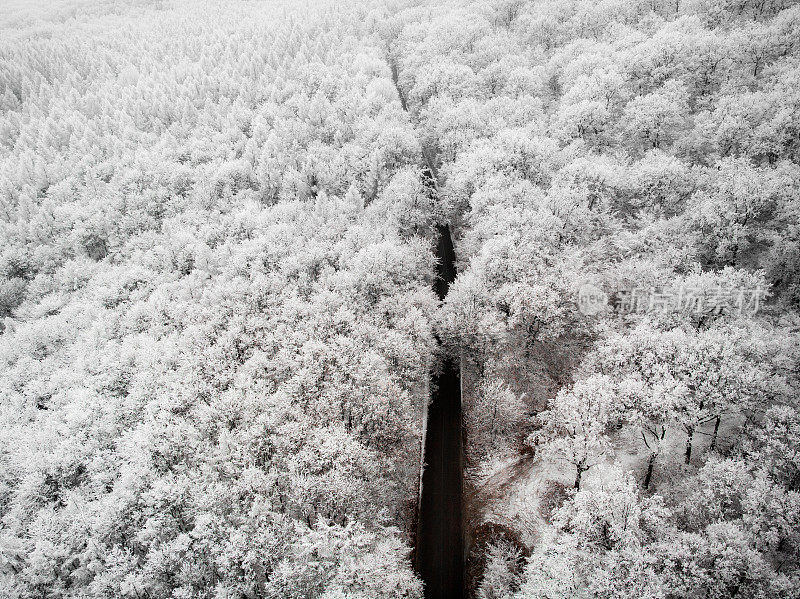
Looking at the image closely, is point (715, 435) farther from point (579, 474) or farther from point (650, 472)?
point (579, 474)

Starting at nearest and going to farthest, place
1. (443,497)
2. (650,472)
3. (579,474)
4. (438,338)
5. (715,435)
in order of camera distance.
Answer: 1. (715,435)
2. (650,472)
3. (579,474)
4. (443,497)
5. (438,338)

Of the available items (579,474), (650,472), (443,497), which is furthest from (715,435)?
(443,497)

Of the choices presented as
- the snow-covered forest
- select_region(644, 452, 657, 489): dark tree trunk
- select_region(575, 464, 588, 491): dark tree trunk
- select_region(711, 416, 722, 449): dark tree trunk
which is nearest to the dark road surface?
the snow-covered forest

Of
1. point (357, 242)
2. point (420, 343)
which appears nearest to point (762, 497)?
point (420, 343)

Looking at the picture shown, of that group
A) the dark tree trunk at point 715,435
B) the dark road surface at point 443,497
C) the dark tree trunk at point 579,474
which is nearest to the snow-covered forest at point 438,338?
the dark tree trunk at point 579,474

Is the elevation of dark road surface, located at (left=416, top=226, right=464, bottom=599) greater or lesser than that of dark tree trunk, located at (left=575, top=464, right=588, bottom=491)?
lesser

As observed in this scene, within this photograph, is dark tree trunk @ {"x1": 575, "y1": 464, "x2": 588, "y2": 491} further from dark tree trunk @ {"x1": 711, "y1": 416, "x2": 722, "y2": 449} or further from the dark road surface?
dark tree trunk @ {"x1": 711, "y1": 416, "x2": 722, "y2": 449}
